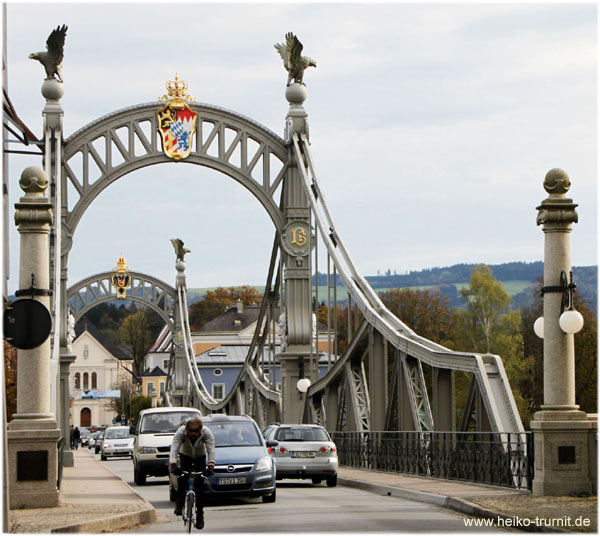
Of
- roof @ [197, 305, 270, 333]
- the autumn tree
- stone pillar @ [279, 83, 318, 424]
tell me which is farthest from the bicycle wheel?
the autumn tree

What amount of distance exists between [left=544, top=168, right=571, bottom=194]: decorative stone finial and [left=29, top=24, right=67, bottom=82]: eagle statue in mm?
18555

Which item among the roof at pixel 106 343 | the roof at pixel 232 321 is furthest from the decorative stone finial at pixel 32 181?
the roof at pixel 106 343

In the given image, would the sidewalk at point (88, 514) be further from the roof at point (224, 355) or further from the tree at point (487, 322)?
the roof at point (224, 355)

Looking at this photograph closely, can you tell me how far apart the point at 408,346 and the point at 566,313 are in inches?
306

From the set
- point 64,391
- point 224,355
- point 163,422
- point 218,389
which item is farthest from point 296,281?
point 224,355

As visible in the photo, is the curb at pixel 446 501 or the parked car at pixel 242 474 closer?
the curb at pixel 446 501

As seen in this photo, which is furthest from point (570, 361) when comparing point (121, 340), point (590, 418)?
point (121, 340)

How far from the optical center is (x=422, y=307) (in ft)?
257

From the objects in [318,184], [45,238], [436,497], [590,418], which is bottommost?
[436,497]

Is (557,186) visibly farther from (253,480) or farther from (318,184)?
(318,184)

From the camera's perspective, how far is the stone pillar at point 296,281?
116 feet

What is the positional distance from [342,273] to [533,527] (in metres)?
18.3

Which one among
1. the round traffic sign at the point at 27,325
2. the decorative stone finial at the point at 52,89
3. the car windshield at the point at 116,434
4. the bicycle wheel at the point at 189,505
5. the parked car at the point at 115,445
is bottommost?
the parked car at the point at 115,445

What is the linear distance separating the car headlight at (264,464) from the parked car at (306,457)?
17.5 ft
